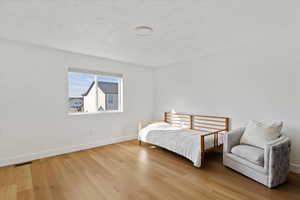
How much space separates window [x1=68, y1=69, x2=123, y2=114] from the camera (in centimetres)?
358

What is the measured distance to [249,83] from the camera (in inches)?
117

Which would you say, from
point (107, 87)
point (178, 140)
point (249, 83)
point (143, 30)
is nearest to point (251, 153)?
point (178, 140)

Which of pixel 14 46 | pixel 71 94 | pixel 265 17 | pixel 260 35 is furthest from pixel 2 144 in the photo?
pixel 260 35

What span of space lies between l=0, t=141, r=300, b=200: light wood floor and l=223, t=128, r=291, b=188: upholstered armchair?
117 millimetres

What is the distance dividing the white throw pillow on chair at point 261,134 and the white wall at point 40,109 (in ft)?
10.6

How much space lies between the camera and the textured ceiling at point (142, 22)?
65.3 inches

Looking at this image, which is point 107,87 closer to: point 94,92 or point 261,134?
point 94,92

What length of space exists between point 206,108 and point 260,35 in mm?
1835

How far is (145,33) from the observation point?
2.34 m

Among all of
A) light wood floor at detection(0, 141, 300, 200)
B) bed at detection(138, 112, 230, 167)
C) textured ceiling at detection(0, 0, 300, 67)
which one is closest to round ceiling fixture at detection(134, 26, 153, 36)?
textured ceiling at detection(0, 0, 300, 67)

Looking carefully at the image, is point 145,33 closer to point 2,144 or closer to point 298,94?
point 298,94

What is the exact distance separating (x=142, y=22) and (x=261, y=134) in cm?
254

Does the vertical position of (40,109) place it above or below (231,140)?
above

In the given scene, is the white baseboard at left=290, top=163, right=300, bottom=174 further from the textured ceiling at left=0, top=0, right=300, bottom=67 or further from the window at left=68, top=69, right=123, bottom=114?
the window at left=68, top=69, right=123, bottom=114
